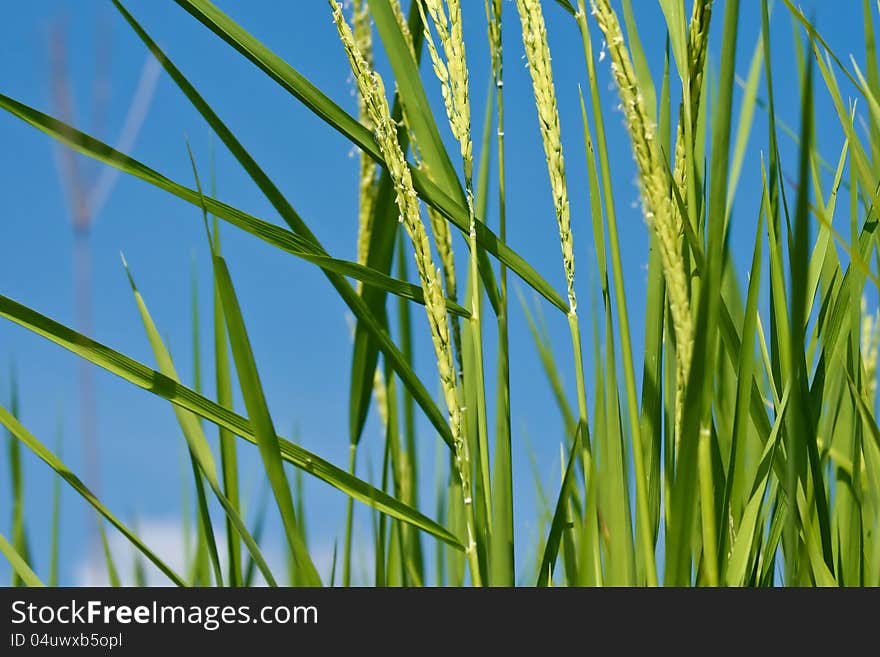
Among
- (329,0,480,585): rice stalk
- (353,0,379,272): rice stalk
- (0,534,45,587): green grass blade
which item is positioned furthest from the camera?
(353,0,379,272): rice stalk

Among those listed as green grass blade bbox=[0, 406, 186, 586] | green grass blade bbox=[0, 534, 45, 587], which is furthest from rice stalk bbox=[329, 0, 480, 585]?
green grass blade bbox=[0, 534, 45, 587]

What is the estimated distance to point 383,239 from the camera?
0.85m

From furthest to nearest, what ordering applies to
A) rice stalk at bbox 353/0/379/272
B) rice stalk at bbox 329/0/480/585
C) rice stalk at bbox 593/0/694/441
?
rice stalk at bbox 353/0/379/272
rice stalk at bbox 329/0/480/585
rice stalk at bbox 593/0/694/441

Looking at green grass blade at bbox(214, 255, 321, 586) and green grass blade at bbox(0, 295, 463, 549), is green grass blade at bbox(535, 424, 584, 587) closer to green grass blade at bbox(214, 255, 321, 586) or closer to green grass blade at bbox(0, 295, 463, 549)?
green grass blade at bbox(0, 295, 463, 549)

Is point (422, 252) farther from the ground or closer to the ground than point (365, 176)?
closer to the ground

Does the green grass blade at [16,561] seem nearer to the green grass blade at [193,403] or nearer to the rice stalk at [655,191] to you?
the green grass blade at [193,403]

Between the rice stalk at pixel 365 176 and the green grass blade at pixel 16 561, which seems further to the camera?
the rice stalk at pixel 365 176

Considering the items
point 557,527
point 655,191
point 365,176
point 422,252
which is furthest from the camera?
point 365,176

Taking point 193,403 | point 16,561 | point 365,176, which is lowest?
point 16,561

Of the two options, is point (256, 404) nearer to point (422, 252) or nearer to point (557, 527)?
→ point (422, 252)

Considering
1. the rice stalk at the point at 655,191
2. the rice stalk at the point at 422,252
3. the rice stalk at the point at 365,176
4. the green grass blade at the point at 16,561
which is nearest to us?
the rice stalk at the point at 655,191

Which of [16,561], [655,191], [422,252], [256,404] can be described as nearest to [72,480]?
[16,561]

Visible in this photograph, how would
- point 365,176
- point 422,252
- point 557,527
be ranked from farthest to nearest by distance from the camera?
point 365,176
point 557,527
point 422,252

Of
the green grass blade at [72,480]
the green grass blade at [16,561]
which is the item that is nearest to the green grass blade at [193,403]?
the green grass blade at [72,480]
